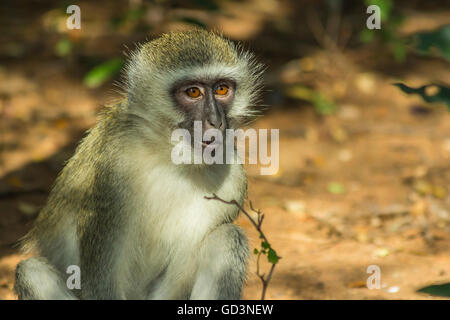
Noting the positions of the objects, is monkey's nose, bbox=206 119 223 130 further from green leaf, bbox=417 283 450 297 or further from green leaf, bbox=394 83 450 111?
green leaf, bbox=417 283 450 297

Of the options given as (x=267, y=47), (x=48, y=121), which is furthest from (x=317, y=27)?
(x=48, y=121)

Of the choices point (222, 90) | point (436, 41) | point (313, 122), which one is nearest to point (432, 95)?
point (436, 41)

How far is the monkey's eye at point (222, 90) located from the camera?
353 centimetres

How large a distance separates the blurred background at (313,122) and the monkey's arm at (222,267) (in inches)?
35.8

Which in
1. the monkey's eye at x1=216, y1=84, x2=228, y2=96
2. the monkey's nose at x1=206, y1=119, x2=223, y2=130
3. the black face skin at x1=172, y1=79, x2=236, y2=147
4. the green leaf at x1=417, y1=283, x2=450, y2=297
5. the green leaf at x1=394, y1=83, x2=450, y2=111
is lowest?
the green leaf at x1=417, y1=283, x2=450, y2=297

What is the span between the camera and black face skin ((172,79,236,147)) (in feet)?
10.9

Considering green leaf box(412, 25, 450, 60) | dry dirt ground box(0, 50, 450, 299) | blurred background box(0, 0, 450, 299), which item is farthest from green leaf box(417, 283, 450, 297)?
green leaf box(412, 25, 450, 60)

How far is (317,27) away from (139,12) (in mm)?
3067

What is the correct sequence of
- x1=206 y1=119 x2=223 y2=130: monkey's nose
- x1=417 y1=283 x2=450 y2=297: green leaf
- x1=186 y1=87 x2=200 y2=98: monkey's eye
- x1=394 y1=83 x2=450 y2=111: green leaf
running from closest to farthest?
x1=417 y1=283 x2=450 y2=297: green leaf → x1=206 y1=119 x2=223 y2=130: monkey's nose → x1=186 y1=87 x2=200 y2=98: monkey's eye → x1=394 y1=83 x2=450 y2=111: green leaf

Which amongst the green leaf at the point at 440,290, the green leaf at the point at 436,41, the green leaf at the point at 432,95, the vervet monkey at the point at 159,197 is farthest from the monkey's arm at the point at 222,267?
the green leaf at the point at 436,41

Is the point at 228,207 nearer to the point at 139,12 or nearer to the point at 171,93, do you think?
the point at 171,93

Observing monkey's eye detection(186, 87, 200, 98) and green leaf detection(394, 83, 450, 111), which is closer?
monkey's eye detection(186, 87, 200, 98)

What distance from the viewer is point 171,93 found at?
349cm

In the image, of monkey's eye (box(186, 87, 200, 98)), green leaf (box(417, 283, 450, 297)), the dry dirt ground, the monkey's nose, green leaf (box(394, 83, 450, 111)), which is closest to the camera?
green leaf (box(417, 283, 450, 297))
